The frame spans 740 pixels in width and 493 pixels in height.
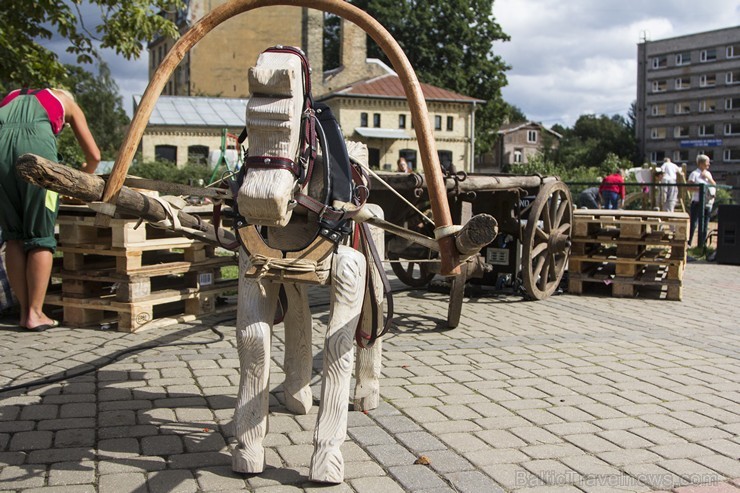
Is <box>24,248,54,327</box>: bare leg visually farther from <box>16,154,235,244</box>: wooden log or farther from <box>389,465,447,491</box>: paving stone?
<box>389,465,447,491</box>: paving stone

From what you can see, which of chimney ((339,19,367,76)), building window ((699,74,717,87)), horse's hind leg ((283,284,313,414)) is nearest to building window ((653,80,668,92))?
building window ((699,74,717,87))

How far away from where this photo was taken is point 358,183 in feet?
13.1

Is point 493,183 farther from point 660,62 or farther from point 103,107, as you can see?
point 660,62

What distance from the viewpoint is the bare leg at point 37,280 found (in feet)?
21.1

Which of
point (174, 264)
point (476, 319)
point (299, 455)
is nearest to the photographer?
point (299, 455)

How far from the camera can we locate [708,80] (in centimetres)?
7581

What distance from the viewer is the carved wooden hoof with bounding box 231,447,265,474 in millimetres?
3441

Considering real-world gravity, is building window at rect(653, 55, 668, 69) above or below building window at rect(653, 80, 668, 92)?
above

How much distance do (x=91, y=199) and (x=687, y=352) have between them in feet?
17.1

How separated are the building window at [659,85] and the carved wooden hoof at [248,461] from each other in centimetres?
8377

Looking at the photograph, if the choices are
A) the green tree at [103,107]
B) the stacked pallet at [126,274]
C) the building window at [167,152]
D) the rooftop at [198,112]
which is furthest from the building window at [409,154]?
the stacked pallet at [126,274]

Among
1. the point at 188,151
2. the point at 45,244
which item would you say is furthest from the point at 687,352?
the point at 188,151

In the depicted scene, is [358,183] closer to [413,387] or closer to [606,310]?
[413,387]

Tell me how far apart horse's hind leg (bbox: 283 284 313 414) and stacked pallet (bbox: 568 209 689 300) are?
5864 millimetres
